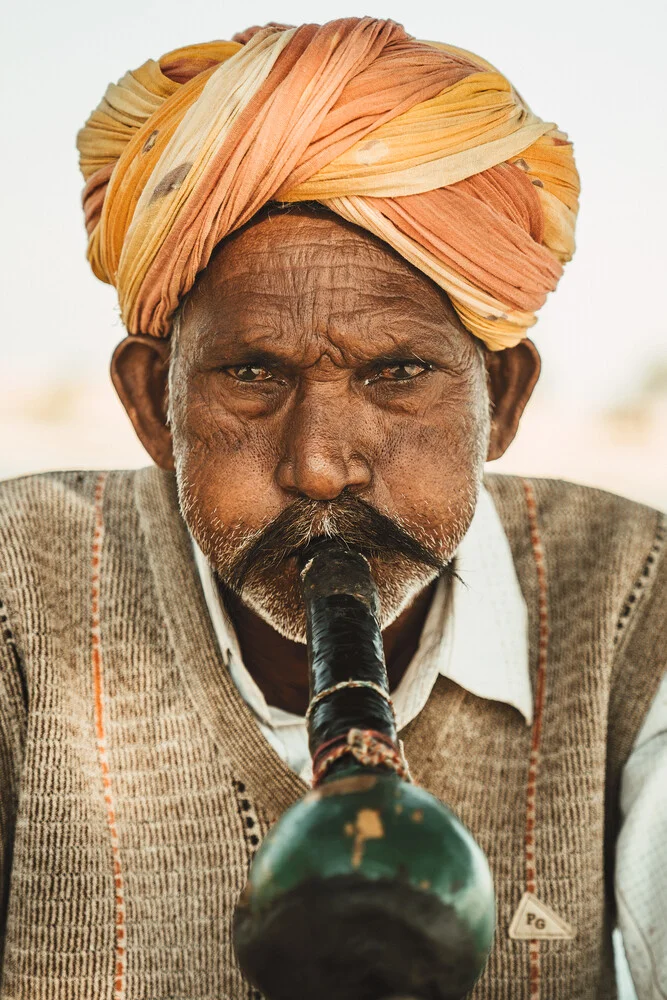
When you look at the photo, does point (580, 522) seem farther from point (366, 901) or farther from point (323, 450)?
point (366, 901)

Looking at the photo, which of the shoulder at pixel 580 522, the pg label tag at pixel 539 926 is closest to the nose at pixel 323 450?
the shoulder at pixel 580 522

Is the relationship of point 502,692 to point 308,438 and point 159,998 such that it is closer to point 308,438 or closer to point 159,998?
point 308,438

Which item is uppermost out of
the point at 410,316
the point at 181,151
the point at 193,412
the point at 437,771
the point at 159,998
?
the point at 181,151

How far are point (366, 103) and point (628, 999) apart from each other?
1676mm

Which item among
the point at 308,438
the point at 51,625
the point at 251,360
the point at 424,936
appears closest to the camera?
the point at 424,936

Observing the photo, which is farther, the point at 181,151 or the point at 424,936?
the point at 181,151

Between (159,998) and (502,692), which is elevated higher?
(502,692)

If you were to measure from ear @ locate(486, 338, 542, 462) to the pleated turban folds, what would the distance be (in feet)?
0.47

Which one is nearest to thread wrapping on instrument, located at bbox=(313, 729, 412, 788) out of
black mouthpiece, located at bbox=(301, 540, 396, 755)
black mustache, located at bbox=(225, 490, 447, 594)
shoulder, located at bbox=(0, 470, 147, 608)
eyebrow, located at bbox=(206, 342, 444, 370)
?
black mouthpiece, located at bbox=(301, 540, 396, 755)

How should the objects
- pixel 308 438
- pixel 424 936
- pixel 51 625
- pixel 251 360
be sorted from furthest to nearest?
1. pixel 51 625
2. pixel 251 360
3. pixel 308 438
4. pixel 424 936

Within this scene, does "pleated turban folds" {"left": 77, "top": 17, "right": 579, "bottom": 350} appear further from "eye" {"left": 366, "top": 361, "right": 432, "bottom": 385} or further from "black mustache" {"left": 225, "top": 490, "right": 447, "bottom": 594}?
"black mustache" {"left": 225, "top": 490, "right": 447, "bottom": 594}

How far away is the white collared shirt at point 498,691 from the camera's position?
6.36 ft

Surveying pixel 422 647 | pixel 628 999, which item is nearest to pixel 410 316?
pixel 422 647

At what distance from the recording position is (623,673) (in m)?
2.15
